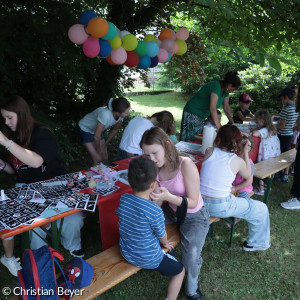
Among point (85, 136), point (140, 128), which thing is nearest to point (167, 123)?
point (140, 128)

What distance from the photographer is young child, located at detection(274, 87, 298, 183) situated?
410 cm

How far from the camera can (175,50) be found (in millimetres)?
4492

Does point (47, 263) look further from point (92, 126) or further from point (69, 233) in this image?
point (92, 126)

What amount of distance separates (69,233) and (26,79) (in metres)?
2.73

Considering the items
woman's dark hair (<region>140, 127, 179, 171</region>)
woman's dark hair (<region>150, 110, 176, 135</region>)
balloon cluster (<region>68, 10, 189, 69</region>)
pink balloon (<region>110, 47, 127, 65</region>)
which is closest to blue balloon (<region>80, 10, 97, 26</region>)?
balloon cluster (<region>68, 10, 189, 69</region>)

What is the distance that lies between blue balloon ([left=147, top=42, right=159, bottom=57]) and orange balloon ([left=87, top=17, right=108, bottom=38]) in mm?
914

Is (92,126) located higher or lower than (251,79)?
lower

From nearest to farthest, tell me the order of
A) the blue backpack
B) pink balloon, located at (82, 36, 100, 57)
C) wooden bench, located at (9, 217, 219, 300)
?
the blue backpack, wooden bench, located at (9, 217, 219, 300), pink balloon, located at (82, 36, 100, 57)

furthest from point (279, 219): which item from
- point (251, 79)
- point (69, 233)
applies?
point (251, 79)

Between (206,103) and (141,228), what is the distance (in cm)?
295

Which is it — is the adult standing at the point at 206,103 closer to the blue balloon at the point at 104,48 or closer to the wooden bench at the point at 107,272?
the blue balloon at the point at 104,48

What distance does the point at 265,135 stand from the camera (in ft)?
12.6

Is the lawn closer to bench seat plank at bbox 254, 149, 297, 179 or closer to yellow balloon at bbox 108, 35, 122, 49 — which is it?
bench seat plank at bbox 254, 149, 297, 179

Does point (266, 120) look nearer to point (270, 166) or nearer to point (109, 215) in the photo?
point (270, 166)
